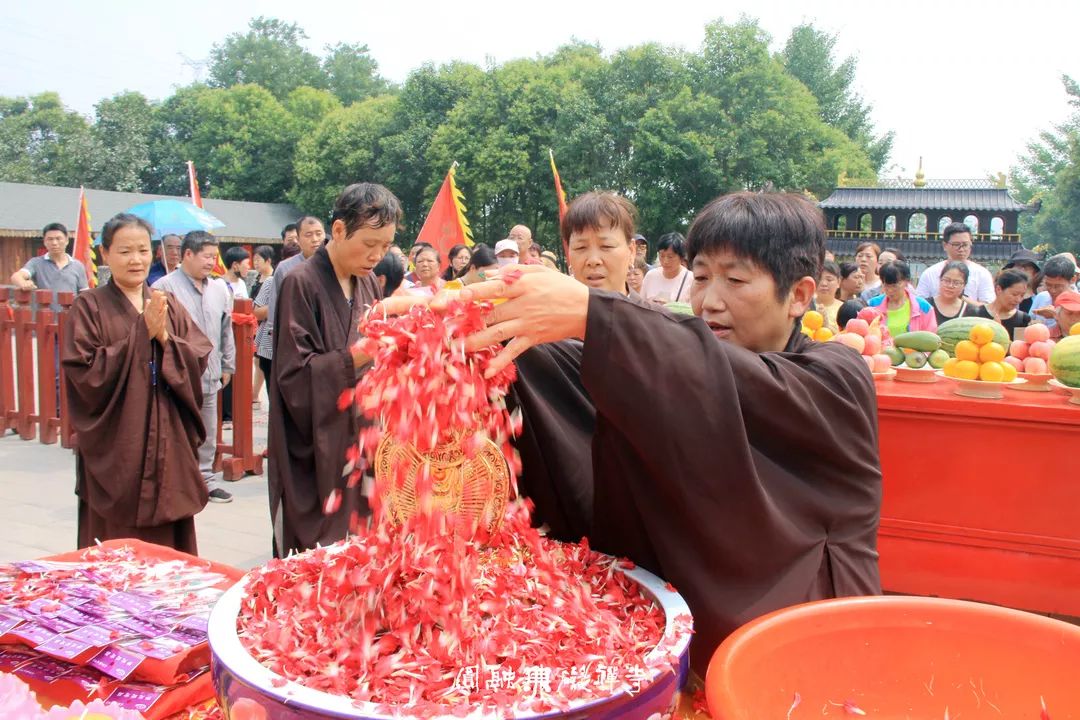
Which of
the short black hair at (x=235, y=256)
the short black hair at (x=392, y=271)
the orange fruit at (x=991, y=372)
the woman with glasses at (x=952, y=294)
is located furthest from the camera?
the short black hair at (x=235, y=256)

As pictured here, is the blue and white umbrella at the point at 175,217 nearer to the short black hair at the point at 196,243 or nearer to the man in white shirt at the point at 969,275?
the short black hair at the point at 196,243

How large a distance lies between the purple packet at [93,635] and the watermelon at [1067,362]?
358cm

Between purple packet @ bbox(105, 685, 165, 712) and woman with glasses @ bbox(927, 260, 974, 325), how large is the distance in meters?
6.67

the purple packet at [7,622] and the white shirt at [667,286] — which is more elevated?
the white shirt at [667,286]

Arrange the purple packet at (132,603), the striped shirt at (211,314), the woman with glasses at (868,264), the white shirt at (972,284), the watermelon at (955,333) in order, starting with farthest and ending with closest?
A: the woman with glasses at (868,264) < the white shirt at (972,284) < the striped shirt at (211,314) < the watermelon at (955,333) < the purple packet at (132,603)

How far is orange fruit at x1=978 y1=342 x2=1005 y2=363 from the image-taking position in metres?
3.62

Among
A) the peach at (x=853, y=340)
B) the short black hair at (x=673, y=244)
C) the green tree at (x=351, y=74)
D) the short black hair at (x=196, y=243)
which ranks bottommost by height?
the peach at (x=853, y=340)

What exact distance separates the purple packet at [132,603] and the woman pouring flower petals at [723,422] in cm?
75

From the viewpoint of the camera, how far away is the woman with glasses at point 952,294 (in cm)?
674

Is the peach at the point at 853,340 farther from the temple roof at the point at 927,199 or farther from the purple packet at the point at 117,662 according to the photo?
the temple roof at the point at 927,199

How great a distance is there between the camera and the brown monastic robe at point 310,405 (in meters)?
3.41

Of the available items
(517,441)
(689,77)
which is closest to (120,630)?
(517,441)

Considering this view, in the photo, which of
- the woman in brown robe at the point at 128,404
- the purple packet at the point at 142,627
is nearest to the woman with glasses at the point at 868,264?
the woman in brown robe at the point at 128,404

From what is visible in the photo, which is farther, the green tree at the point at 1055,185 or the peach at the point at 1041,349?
the green tree at the point at 1055,185
